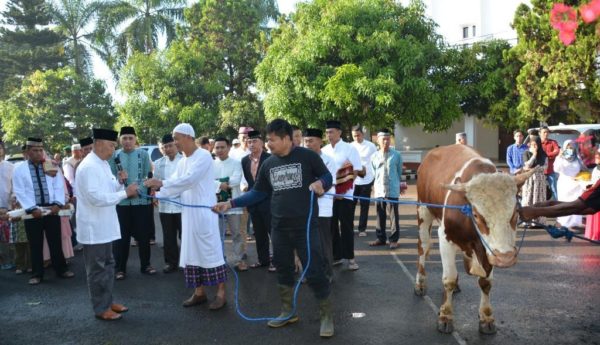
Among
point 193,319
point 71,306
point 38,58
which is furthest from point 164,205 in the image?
point 38,58

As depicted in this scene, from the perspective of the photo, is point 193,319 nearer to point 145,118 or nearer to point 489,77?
point 489,77

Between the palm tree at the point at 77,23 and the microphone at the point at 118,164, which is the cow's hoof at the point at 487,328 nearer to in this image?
the microphone at the point at 118,164

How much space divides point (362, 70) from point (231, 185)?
9813 millimetres

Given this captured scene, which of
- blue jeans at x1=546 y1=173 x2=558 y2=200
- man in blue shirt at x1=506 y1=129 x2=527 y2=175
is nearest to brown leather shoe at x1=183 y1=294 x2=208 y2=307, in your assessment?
man in blue shirt at x1=506 y1=129 x2=527 y2=175

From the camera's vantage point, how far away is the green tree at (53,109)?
28.0 meters

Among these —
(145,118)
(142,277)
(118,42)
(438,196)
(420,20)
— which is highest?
(118,42)

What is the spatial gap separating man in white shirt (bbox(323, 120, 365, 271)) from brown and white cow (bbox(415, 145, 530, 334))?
1222 millimetres

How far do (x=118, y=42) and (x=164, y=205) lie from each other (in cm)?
2709

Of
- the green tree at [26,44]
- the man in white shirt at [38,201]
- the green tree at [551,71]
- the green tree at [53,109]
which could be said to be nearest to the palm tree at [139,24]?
the green tree at [53,109]

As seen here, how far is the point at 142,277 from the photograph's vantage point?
23.5ft

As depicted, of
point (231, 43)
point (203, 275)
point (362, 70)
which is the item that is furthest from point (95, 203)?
point (231, 43)

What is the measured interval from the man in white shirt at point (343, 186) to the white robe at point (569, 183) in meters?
5.31

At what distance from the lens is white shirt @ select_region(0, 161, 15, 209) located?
24.9ft

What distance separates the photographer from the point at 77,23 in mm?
35781
